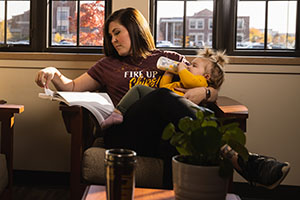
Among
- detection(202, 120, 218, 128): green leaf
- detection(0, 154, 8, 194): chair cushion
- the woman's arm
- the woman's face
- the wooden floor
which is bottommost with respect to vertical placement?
the wooden floor

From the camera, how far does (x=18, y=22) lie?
280cm

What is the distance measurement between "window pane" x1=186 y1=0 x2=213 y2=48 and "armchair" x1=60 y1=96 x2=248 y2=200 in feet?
3.06

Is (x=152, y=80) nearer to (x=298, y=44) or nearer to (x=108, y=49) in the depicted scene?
(x=108, y=49)

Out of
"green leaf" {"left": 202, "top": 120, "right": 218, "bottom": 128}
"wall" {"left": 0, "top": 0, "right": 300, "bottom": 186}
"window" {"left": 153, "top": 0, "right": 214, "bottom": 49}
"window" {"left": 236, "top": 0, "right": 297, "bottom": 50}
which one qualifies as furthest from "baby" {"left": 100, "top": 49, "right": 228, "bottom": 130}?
"green leaf" {"left": 202, "top": 120, "right": 218, "bottom": 128}

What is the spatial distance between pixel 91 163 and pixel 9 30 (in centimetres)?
157

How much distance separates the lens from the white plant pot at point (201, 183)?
926 mm

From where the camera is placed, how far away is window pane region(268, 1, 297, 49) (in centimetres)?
264

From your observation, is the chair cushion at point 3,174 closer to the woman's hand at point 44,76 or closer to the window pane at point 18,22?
the woman's hand at point 44,76

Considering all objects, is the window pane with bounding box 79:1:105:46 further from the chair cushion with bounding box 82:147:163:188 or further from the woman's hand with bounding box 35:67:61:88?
the chair cushion with bounding box 82:147:163:188

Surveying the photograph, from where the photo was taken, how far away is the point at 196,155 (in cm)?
95

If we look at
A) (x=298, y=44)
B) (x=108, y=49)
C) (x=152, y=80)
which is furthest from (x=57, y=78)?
(x=298, y=44)

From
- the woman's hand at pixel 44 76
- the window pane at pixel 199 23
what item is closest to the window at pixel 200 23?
the window pane at pixel 199 23

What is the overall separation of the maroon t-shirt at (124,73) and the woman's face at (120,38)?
3.0 inches

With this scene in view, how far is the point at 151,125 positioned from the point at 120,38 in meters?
0.79
